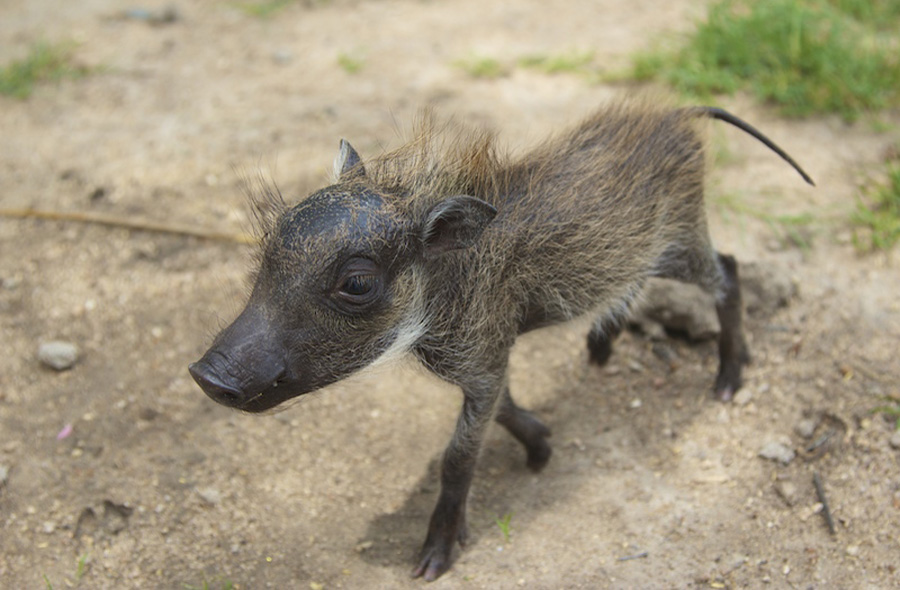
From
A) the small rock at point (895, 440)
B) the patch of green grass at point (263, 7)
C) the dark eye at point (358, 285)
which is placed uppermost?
the dark eye at point (358, 285)

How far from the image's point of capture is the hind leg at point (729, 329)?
4.29 meters

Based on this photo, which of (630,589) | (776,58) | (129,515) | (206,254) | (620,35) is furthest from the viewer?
(620,35)

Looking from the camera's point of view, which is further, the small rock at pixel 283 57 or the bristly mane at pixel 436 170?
the small rock at pixel 283 57

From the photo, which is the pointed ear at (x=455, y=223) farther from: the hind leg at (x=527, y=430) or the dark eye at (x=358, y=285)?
the hind leg at (x=527, y=430)

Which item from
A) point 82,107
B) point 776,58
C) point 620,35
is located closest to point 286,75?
point 82,107

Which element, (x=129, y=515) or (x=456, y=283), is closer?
(x=456, y=283)

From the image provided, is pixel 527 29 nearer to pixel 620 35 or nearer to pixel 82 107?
pixel 620 35

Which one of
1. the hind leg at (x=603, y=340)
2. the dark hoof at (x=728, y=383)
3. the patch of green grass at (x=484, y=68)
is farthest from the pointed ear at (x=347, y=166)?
the patch of green grass at (x=484, y=68)

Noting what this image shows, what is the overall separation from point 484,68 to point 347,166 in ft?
10.5

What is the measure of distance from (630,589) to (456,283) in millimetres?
1326

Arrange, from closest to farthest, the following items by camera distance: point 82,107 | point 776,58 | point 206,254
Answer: point 206,254, point 776,58, point 82,107

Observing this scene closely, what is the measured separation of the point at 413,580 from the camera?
3564mm

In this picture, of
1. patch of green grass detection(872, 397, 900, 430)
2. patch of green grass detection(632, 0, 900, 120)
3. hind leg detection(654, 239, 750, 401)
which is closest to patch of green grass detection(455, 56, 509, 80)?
patch of green grass detection(632, 0, 900, 120)

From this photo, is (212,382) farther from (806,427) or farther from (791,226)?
(791,226)
